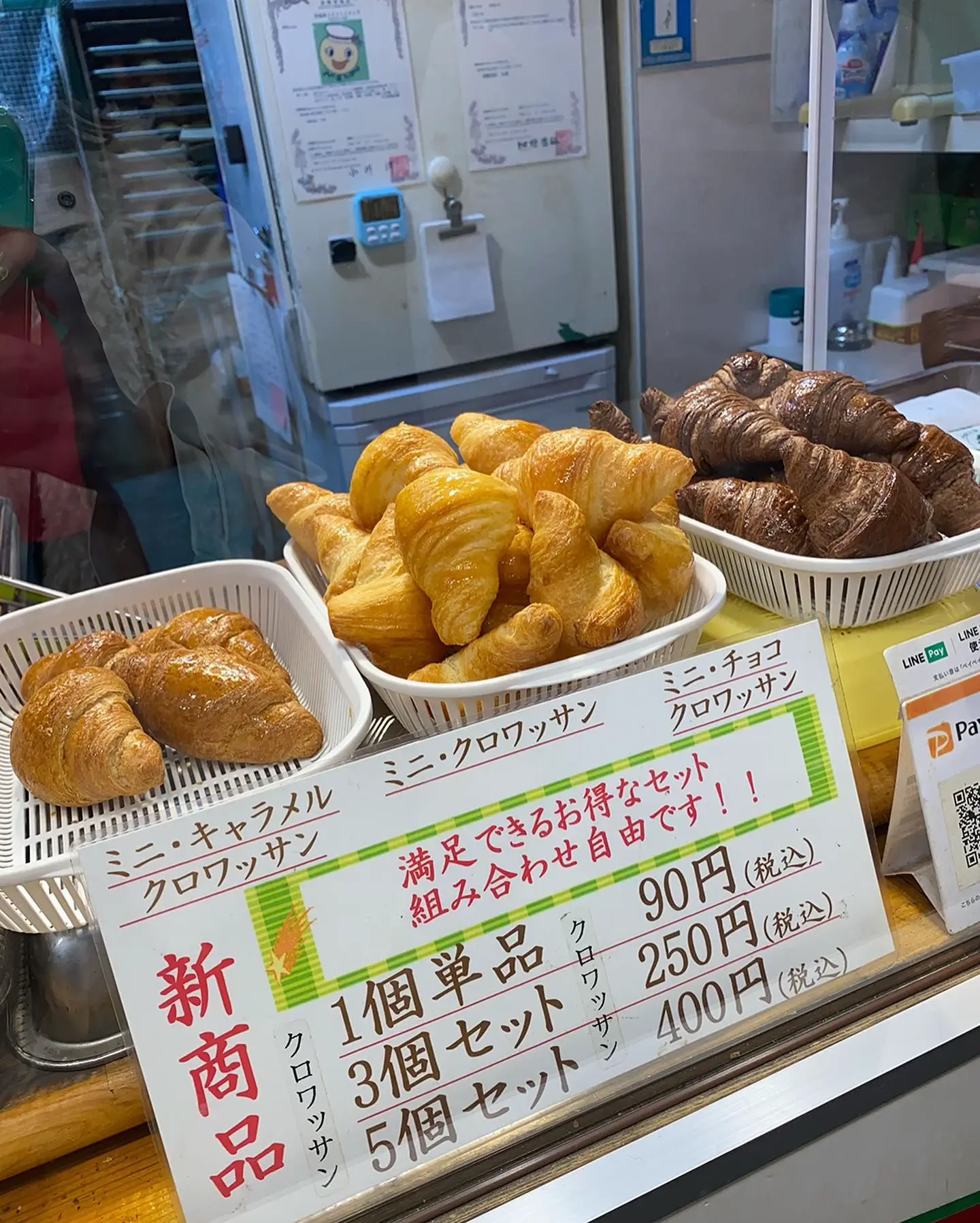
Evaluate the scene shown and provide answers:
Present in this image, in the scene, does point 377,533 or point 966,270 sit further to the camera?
point 966,270

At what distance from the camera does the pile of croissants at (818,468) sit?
0.80 m

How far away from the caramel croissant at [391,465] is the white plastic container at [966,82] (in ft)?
4.89

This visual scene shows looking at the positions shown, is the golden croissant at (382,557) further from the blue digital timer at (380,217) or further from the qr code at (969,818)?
the blue digital timer at (380,217)

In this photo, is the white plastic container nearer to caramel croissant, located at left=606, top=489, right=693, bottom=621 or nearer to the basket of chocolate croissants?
the basket of chocolate croissants

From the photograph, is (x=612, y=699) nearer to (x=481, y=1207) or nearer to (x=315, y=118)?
(x=481, y=1207)

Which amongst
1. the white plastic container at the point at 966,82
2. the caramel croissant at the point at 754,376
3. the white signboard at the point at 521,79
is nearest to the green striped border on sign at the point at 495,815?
the caramel croissant at the point at 754,376

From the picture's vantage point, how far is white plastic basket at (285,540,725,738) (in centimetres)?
66

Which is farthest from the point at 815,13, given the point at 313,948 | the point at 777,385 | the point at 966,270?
the point at 313,948

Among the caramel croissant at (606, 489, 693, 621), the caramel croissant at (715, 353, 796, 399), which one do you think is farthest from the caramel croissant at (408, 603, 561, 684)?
the caramel croissant at (715, 353, 796, 399)

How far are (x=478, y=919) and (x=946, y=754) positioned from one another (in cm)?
37

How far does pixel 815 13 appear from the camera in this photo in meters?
1.68

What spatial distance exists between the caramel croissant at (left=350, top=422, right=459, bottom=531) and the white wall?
212cm

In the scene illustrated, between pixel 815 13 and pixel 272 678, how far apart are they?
5.26ft

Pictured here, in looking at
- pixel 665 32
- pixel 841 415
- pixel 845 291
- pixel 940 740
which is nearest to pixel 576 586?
pixel 940 740
